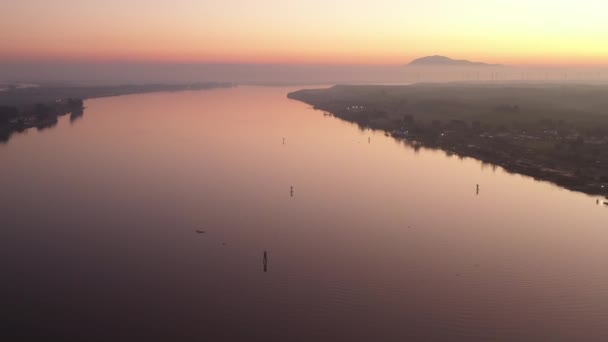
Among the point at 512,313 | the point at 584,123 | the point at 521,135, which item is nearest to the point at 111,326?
the point at 512,313

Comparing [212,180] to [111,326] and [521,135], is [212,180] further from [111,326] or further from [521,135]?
[521,135]

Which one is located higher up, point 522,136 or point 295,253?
point 522,136

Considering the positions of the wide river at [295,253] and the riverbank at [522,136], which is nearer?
the wide river at [295,253]

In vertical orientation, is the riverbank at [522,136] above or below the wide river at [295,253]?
above

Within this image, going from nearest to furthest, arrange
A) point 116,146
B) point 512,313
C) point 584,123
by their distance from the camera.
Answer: point 512,313 < point 116,146 < point 584,123

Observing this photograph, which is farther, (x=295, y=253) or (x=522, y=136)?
(x=522, y=136)

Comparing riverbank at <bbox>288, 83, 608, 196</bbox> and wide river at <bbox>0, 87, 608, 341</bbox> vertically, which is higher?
riverbank at <bbox>288, 83, 608, 196</bbox>

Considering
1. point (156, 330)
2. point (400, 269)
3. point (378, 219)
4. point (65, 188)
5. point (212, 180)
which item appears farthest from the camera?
point (212, 180)

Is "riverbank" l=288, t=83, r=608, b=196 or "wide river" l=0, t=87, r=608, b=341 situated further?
"riverbank" l=288, t=83, r=608, b=196
